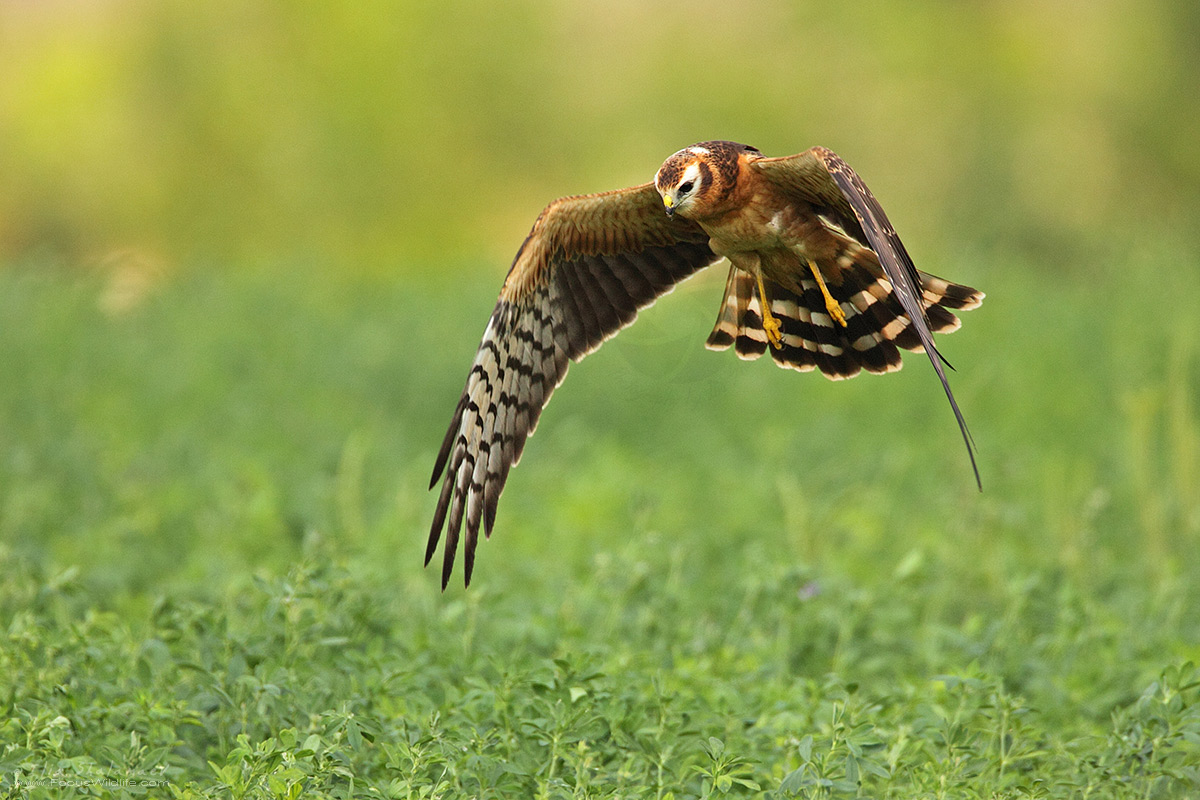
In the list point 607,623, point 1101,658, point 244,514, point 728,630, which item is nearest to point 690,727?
point 607,623

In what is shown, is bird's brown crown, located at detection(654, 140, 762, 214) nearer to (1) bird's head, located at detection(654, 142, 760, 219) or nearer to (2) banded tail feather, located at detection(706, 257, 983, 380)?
(1) bird's head, located at detection(654, 142, 760, 219)

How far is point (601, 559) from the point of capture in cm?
474

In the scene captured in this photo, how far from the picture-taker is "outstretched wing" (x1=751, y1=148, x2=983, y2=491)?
10.7ft

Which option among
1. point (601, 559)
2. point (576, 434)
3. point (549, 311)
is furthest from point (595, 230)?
point (576, 434)

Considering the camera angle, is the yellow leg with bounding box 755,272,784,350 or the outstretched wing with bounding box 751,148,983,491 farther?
the yellow leg with bounding box 755,272,784,350

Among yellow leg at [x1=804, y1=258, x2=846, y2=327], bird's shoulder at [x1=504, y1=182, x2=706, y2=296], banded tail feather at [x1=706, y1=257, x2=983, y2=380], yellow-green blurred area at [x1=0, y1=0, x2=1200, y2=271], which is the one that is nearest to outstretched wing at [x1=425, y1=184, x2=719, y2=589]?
bird's shoulder at [x1=504, y1=182, x2=706, y2=296]

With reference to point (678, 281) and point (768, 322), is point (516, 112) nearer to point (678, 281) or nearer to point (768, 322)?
point (678, 281)

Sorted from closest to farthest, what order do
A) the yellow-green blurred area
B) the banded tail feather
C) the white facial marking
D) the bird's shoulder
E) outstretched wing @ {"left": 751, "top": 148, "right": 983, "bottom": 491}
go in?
1. outstretched wing @ {"left": 751, "top": 148, "right": 983, "bottom": 491}
2. the white facial marking
3. the banded tail feather
4. the bird's shoulder
5. the yellow-green blurred area

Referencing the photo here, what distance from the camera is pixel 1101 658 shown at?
4.55m

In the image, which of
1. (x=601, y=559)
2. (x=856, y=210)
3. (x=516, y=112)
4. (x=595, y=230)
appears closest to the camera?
(x=856, y=210)

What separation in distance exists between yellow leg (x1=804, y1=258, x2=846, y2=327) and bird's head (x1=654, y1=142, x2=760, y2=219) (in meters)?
0.43

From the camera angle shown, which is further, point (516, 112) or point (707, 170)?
point (516, 112)

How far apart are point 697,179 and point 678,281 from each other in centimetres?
73

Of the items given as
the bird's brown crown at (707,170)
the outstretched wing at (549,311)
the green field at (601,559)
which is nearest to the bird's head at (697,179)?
the bird's brown crown at (707,170)
